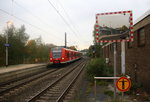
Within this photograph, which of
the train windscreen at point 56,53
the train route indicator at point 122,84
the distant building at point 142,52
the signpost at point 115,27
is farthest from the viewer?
the train windscreen at point 56,53

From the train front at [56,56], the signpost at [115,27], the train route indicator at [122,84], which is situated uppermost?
the signpost at [115,27]

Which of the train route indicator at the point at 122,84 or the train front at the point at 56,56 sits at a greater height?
the train front at the point at 56,56

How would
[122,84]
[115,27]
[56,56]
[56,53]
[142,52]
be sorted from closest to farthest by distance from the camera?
[122,84] < [115,27] < [142,52] < [56,56] < [56,53]

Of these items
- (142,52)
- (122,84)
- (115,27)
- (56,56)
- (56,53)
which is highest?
(115,27)

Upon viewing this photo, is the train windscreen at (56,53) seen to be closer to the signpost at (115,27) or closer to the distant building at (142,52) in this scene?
the distant building at (142,52)

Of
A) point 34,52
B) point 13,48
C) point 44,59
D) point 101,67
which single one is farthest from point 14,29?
point 101,67

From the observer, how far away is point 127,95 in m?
6.94

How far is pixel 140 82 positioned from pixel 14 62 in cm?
2622

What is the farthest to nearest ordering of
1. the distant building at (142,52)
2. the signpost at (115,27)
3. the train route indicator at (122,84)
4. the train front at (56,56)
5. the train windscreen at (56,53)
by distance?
the train windscreen at (56,53)
the train front at (56,56)
the distant building at (142,52)
the signpost at (115,27)
the train route indicator at (122,84)

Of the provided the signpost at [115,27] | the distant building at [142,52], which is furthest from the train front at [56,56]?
the signpost at [115,27]

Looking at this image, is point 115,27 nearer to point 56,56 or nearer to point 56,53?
point 56,56

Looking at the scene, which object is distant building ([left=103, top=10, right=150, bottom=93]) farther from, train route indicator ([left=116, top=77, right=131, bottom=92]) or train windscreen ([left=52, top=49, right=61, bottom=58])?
train windscreen ([left=52, top=49, right=61, bottom=58])

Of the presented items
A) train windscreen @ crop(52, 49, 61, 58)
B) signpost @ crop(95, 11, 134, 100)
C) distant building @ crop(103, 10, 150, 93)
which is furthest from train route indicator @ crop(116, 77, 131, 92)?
train windscreen @ crop(52, 49, 61, 58)

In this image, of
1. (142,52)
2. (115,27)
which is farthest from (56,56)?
(115,27)
